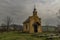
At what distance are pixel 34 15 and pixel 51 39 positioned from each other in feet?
52.6

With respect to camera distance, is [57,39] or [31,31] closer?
[57,39]

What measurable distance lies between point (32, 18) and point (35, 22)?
153 cm

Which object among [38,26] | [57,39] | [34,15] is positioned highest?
[34,15]

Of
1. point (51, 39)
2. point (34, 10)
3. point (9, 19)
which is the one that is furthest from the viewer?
point (9, 19)

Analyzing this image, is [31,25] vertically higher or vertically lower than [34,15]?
lower

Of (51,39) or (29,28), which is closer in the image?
(51,39)

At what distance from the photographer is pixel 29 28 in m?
37.4

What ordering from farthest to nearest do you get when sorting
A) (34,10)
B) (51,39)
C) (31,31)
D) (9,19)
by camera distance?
(9,19) < (34,10) < (31,31) < (51,39)

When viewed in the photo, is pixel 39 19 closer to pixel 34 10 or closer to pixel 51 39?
pixel 34 10

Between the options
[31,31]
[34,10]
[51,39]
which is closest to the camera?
[51,39]

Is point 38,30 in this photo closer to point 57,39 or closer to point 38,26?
point 38,26

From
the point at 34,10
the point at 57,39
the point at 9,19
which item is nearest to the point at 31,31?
the point at 34,10

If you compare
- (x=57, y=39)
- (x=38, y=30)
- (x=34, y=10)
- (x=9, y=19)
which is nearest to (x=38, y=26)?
(x=38, y=30)

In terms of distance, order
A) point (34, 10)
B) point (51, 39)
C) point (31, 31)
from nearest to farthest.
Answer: point (51, 39) < point (31, 31) < point (34, 10)
